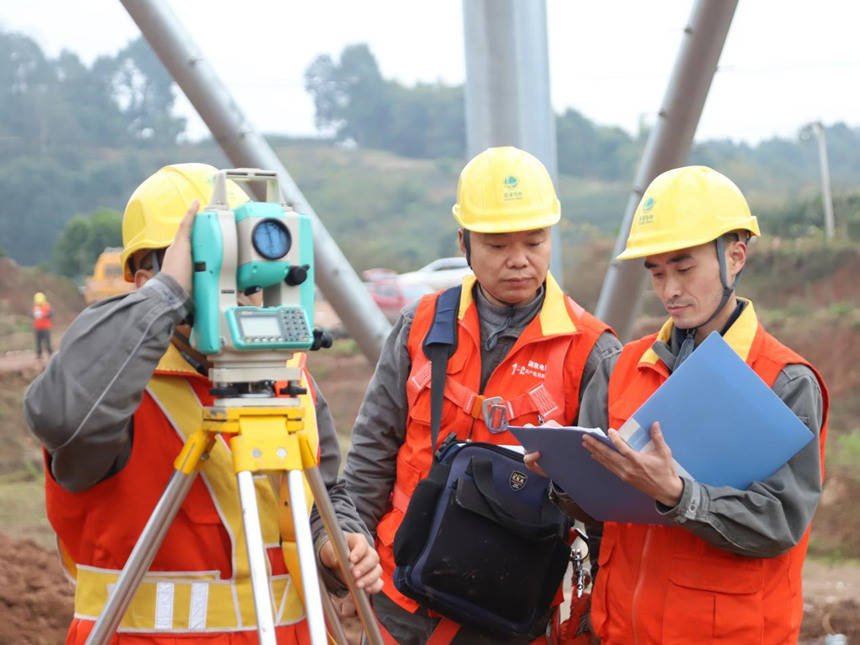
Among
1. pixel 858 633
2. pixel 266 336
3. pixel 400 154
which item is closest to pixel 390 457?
pixel 266 336

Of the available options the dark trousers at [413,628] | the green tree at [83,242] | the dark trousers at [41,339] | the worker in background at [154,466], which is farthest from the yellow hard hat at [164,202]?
the green tree at [83,242]

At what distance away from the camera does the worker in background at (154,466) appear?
2283 mm

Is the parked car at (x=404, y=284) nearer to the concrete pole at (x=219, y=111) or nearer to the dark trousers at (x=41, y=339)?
the dark trousers at (x=41, y=339)

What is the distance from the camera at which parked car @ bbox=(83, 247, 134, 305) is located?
51.9 feet

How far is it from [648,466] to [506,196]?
3.78 feet

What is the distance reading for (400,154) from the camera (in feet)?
132

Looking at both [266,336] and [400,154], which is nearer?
[266,336]

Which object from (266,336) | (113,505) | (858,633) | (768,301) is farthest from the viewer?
(768,301)

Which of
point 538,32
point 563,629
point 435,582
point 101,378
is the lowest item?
point 563,629

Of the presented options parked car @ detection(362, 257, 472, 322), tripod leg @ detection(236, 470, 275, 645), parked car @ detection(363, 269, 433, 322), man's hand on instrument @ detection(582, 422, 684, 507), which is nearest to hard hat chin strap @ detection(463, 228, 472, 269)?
man's hand on instrument @ detection(582, 422, 684, 507)

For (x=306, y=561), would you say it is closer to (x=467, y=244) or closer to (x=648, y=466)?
(x=648, y=466)

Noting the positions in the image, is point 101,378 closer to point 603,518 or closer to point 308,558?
point 308,558

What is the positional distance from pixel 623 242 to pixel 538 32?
3.15 ft

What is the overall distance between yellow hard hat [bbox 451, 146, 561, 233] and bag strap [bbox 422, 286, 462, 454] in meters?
0.25
